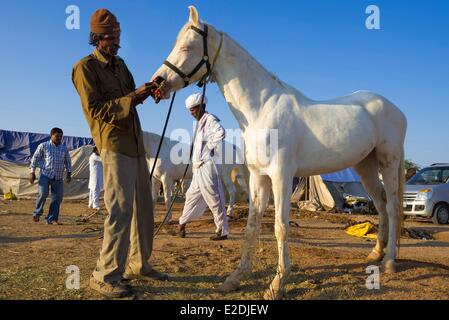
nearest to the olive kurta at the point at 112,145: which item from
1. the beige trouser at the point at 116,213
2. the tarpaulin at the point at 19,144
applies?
the beige trouser at the point at 116,213

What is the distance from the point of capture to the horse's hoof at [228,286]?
3.90 metres

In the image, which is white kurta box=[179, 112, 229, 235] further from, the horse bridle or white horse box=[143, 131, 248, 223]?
white horse box=[143, 131, 248, 223]

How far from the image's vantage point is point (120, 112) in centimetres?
355

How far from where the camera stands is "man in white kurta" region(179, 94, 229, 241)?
22.9 feet

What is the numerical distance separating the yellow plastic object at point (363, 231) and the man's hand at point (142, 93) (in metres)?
6.33

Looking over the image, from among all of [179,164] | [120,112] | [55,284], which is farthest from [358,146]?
[179,164]

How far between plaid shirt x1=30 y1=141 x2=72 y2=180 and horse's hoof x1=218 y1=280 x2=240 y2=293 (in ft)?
21.6

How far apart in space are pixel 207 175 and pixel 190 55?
342 centimetres

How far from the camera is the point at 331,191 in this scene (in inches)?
712

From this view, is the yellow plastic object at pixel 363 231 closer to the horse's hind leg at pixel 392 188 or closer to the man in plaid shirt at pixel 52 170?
the horse's hind leg at pixel 392 188

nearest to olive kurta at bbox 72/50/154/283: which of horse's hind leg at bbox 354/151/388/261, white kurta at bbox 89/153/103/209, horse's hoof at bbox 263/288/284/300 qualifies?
horse's hoof at bbox 263/288/284/300

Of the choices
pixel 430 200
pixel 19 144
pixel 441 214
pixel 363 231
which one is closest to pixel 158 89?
pixel 363 231

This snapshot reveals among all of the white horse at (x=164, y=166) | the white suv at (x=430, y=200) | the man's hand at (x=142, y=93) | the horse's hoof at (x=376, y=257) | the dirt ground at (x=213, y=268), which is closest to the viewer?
the man's hand at (x=142, y=93)
